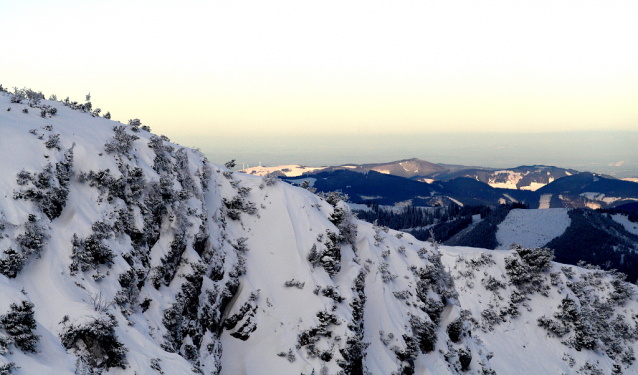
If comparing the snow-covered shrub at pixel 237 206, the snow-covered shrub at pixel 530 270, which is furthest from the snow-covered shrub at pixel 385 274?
the snow-covered shrub at pixel 530 270

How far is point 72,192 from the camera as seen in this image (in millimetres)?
22469

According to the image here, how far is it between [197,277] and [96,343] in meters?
11.1

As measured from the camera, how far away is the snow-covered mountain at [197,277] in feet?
56.3

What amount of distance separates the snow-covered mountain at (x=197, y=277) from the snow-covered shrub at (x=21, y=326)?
5cm

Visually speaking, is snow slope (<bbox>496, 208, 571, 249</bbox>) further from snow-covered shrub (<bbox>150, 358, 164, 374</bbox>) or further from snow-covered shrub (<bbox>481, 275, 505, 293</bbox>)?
snow-covered shrub (<bbox>150, 358, 164, 374</bbox>)

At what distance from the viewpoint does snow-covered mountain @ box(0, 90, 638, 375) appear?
56.3ft

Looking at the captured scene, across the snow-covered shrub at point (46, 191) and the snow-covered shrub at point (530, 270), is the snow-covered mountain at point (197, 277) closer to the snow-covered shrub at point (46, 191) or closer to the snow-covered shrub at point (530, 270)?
the snow-covered shrub at point (46, 191)

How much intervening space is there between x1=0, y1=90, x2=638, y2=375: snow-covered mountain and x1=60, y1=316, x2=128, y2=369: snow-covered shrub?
0.05 m

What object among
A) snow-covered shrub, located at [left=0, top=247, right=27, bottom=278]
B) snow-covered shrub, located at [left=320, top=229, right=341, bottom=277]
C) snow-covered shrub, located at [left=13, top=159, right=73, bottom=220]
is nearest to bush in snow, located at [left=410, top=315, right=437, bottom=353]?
snow-covered shrub, located at [left=320, top=229, right=341, bottom=277]

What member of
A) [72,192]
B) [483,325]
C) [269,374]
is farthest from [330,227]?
[483,325]

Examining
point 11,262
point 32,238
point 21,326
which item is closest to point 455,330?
point 32,238

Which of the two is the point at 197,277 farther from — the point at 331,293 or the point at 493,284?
the point at 493,284

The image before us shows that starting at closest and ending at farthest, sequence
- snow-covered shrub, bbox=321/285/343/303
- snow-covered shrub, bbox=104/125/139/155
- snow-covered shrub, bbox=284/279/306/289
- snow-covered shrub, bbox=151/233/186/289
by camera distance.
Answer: snow-covered shrub, bbox=151/233/186/289
snow-covered shrub, bbox=104/125/139/155
snow-covered shrub, bbox=321/285/343/303
snow-covered shrub, bbox=284/279/306/289

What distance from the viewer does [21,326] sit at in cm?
1312
